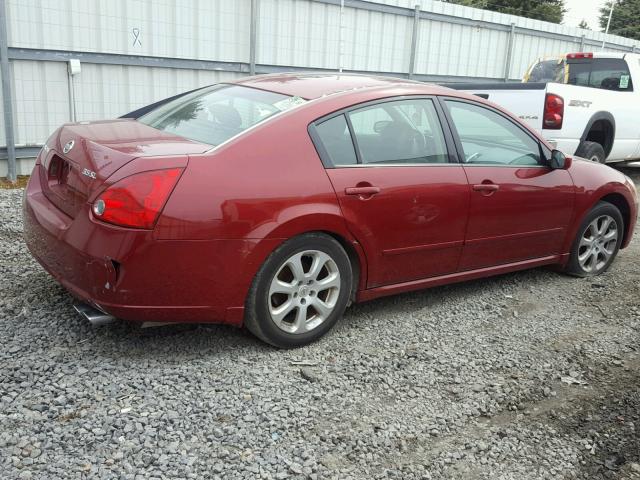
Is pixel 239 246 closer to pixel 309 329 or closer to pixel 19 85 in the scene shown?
pixel 309 329

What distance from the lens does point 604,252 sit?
5672 mm

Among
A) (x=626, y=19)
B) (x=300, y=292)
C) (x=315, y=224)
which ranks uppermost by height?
(x=626, y=19)

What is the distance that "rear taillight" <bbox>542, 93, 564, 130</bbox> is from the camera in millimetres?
8492

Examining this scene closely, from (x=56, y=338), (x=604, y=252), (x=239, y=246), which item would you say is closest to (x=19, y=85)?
(x=56, y=338)

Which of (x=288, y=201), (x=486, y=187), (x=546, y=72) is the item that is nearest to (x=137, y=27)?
(x=486, y=187)

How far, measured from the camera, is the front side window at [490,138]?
4.54 m

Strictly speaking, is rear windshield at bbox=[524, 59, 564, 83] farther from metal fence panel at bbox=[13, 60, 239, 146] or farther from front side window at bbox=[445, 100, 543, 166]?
front side window at bbox=[445, 100, 543, 166]

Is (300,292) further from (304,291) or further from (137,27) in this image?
(137,27)

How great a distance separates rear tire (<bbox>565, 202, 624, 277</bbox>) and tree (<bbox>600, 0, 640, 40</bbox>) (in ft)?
125

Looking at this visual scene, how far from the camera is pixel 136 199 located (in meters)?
3.19

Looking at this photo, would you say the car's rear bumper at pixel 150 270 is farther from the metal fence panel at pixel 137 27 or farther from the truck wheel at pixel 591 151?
the truck wheel at pixel 591 151

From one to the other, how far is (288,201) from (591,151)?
273 inches

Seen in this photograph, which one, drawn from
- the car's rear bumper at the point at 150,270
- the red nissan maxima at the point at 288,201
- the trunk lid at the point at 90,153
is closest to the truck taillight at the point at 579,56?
the red nissan maxima at the point at 288,201

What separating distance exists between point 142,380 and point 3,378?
0.65m
